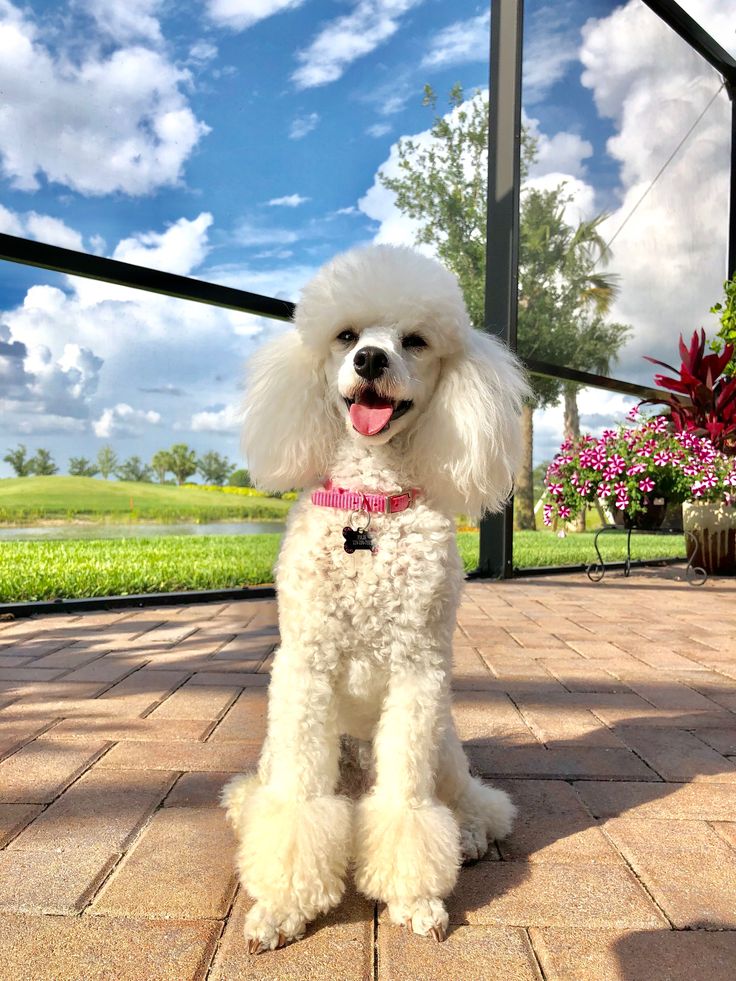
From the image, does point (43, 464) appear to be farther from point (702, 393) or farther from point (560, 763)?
point (702, 393)

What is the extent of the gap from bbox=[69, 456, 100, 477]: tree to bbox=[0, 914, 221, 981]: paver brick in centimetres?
310

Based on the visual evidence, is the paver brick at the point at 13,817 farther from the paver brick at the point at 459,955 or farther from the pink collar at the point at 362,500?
the pink collar at the point at 362,500

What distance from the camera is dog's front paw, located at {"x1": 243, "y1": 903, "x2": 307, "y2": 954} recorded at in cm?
110

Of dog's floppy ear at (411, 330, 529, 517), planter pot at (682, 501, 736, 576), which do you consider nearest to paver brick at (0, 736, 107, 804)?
dog's floppy ear at (411, 330, 529, 517)

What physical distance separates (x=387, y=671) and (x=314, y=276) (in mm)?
769

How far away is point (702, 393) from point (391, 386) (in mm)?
6158

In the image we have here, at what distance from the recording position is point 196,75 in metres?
4.25

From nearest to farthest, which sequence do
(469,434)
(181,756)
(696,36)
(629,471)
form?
(469,434)
(181,756)
(629,471)
(696,36)

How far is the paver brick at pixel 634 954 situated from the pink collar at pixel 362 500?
0.74 m

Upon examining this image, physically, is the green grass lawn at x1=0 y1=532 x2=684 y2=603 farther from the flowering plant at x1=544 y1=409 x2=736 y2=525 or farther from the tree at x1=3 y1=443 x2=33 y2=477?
the flowering plant at x1=544 y1=409 x2=736 y2=525

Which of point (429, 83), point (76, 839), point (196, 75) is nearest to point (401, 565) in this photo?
point (76, 839)

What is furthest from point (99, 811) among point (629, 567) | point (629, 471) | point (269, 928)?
point (629, 567)

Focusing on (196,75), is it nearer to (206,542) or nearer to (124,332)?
(124,332)

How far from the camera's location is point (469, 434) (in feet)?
4.37
